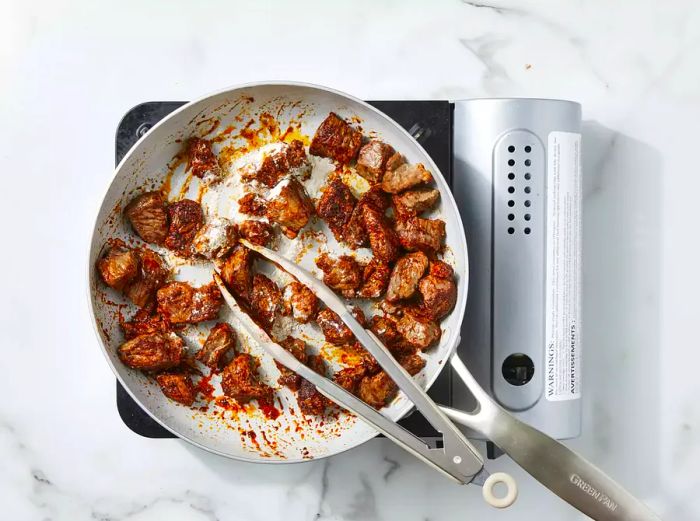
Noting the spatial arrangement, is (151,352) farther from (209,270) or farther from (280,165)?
(280,165)

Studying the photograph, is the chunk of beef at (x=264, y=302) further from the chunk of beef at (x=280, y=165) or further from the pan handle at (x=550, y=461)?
the pan handle at (x=550, y=461)

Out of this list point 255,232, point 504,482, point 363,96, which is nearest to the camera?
point 504,482

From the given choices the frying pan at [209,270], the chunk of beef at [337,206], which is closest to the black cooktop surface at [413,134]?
the frying pan at [209,270]

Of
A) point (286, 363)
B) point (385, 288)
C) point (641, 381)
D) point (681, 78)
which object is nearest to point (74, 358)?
point (286, 363)

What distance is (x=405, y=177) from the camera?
1264 millimetres

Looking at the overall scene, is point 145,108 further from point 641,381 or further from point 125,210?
point 641,381

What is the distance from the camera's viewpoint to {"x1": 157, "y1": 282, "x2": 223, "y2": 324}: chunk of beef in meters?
1.28

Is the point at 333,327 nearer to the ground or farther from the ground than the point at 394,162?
nearer to the ground

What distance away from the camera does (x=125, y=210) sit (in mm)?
1288

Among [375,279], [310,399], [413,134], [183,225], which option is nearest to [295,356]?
[310,399]

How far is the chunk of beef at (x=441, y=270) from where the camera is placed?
126cm

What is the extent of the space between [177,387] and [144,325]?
119mm

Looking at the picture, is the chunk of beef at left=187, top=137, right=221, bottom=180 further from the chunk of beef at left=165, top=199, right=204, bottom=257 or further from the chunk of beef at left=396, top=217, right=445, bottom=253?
the chunk of beef at left=396, top=217, right=445, bottom=253

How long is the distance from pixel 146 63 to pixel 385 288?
2.01ft
